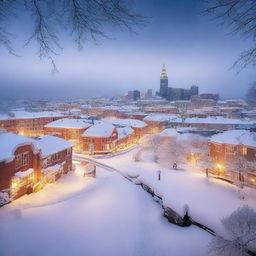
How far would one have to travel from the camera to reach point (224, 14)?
149 inches

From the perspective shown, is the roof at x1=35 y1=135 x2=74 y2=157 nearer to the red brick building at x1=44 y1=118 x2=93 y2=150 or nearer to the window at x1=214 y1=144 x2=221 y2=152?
the red brick building at x1=44 y1=118 x2=93 y2=150

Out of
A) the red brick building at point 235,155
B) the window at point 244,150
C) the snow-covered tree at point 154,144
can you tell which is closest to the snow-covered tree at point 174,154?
the snow-covered tree at point 154,144

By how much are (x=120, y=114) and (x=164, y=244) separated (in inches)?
3174

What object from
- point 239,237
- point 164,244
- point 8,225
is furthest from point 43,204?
point 239,237

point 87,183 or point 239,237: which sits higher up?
point 239,237

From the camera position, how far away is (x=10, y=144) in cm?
2012

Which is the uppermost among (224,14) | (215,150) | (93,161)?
(224,14)

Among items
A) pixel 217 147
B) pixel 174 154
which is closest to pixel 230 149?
pixel 217 147

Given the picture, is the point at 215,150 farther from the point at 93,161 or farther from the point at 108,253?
the point at 108,253

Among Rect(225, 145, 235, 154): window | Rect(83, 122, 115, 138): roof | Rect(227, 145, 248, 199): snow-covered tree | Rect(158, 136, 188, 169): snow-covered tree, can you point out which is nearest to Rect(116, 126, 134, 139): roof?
Rect(83, 122, 115, 138): roof

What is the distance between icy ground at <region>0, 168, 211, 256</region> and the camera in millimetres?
12648

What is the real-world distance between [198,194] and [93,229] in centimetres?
1269

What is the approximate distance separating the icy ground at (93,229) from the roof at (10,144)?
458cm

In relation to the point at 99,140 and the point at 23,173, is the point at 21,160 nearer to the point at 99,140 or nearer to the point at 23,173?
the point at 23,173
